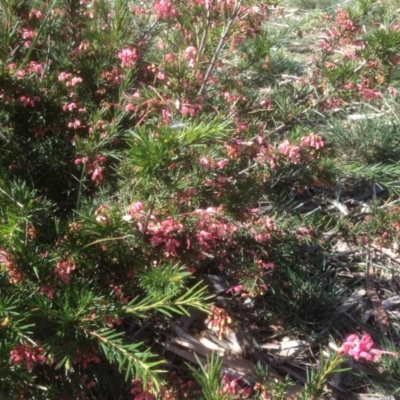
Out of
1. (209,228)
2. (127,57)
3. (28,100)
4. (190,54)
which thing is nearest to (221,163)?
(209,228)

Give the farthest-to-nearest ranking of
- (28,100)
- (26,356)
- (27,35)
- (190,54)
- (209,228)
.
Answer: (27,35) < (190,54) < (28,100) < (209,228) < (26,356)

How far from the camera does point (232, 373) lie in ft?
6.75

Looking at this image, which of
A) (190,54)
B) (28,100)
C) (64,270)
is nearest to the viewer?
(64,270)

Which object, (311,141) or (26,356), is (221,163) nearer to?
(311,141)

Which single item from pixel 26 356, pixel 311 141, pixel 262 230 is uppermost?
pixel 311 141

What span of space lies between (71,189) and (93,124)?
31cm

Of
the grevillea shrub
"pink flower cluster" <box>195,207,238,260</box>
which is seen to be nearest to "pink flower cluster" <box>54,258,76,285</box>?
the grevillea shrub

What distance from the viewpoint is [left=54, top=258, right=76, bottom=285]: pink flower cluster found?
5.13ft

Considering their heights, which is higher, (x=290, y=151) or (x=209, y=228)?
(x=290, y=151)

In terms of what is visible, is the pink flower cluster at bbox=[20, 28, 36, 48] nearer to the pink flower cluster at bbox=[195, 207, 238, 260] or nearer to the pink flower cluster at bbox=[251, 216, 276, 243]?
the pink flower cluster at bbox=[195, 207, 238, 260]

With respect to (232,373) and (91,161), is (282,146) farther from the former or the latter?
(232,373)

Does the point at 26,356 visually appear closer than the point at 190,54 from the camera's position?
Yes

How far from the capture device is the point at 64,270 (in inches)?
61.9

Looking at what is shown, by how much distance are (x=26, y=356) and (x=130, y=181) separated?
696 mm
